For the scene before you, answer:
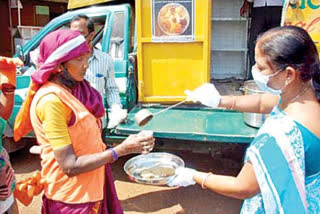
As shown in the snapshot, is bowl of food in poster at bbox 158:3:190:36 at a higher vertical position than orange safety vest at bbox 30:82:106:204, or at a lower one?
higher

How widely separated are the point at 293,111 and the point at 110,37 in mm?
2992

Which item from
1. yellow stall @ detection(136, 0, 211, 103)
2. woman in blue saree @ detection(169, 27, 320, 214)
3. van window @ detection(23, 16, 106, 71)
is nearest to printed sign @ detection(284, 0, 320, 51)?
yellow stall @ detection(136, 0, 211, 103)

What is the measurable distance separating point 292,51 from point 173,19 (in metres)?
2.65

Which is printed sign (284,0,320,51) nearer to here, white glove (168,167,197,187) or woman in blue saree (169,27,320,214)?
woman in blue saree (169,27,320,214)

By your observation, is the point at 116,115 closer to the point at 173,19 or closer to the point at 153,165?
the point at 153,165

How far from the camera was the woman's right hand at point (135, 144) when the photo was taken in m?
1.74

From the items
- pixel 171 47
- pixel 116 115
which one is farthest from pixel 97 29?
pixel 116 115

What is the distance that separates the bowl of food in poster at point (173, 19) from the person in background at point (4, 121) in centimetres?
222

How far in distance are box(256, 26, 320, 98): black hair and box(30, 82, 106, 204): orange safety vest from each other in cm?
90

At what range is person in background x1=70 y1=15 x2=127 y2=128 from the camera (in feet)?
10.5

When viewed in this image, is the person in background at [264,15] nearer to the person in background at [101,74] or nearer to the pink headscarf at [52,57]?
the person in background at [101,74]

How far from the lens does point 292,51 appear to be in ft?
4.45

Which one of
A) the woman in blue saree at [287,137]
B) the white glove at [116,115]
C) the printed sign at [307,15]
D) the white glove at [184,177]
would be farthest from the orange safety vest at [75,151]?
the printed sign at [307,15]

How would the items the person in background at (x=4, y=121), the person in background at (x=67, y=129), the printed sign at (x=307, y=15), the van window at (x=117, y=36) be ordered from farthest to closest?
the van window at (x=117, y=36) < the printed sign at (x=307, y=15) < the person in background at (x=4, y=121) < the person in background at (x=67, y=129)
